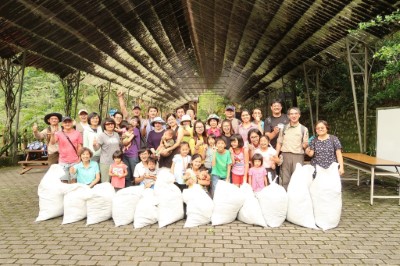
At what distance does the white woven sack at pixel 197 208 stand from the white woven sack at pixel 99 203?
101 cm

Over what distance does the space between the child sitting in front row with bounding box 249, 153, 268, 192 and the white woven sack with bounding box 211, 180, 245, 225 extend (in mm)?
564

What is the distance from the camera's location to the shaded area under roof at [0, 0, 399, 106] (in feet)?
26.9

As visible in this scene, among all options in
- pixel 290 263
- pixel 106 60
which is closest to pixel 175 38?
pixel 106 60

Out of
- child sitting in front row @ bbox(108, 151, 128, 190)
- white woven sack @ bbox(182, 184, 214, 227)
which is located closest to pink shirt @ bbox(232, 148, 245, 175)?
white woven sack @ bbox(182, 184, 214, 227)

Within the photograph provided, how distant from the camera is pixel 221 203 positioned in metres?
4.89

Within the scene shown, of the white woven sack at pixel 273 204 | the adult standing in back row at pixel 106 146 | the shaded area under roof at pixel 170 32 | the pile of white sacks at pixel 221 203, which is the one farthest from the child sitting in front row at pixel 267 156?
the shaded area under roof at pixel 170 32

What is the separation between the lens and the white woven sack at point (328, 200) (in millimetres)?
4754

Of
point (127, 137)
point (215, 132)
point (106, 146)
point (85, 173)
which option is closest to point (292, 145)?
point (215, 132)

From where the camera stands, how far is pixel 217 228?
4781 mm

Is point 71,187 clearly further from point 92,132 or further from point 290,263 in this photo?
point 290,263

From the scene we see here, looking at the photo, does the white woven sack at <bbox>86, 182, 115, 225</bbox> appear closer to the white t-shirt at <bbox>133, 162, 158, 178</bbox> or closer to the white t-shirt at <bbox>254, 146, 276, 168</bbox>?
the white t-shirt at <bbox>133, 162, 158, 178</bbox>

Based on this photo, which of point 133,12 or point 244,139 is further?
point 133,12

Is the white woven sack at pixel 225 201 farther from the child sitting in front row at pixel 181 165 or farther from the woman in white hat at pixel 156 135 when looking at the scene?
the woman in white hat at pixel 156 135

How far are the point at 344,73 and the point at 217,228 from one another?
11851 mm
